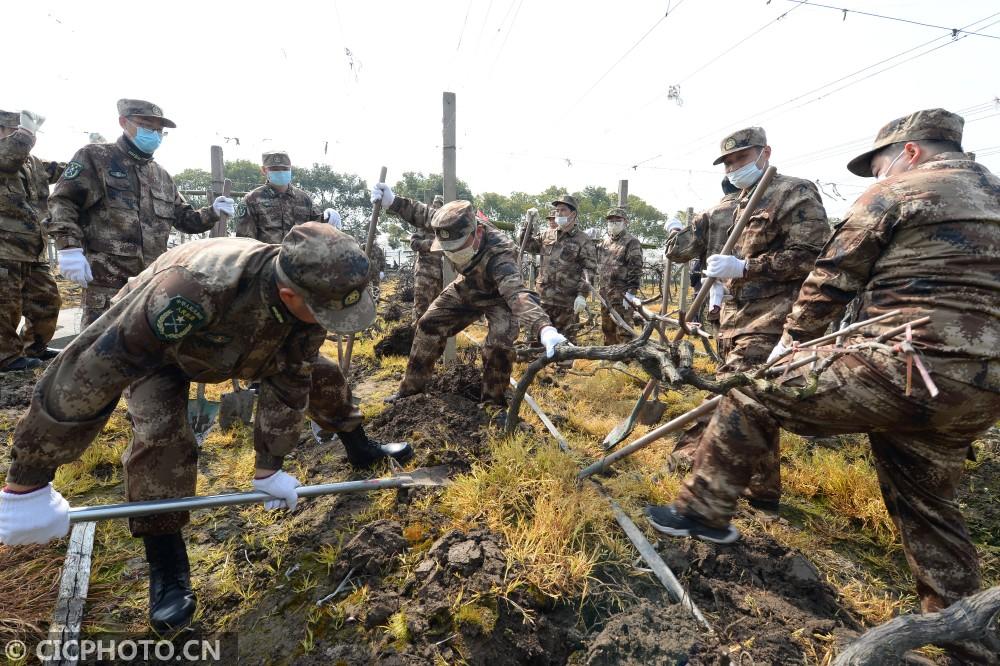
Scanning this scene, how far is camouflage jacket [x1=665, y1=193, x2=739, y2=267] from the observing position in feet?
13.8

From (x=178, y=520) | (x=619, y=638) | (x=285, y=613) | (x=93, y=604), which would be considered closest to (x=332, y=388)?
(x=178, y=520)

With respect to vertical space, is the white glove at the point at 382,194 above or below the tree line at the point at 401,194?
below

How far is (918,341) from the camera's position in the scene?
190cm

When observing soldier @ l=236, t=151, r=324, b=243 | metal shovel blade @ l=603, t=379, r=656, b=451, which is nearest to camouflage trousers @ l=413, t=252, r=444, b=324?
soldier @ l=236, t=151, r=324, b=243

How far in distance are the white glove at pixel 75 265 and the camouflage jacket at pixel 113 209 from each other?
12cm

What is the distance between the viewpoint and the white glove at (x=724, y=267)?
312 centimetres

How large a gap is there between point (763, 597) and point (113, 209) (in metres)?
5.93

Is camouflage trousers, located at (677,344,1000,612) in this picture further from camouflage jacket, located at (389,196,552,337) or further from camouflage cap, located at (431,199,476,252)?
camouflage cap, located at (431,199,476,252)

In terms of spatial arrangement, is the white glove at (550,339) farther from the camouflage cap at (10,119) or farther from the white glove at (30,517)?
the camouflage cap at (10,119)

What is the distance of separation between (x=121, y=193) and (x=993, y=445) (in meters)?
8.42

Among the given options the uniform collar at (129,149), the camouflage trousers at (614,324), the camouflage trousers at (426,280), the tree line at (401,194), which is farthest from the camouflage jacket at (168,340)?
the tree line at (401,194)

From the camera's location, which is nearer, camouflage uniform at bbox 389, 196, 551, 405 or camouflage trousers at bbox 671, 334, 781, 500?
camouflage trousers at bbox 671, 334, 781, 500

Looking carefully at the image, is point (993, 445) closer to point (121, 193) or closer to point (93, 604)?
point (93, 604)

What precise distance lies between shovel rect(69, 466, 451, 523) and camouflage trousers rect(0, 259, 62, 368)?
4314 millimetres
